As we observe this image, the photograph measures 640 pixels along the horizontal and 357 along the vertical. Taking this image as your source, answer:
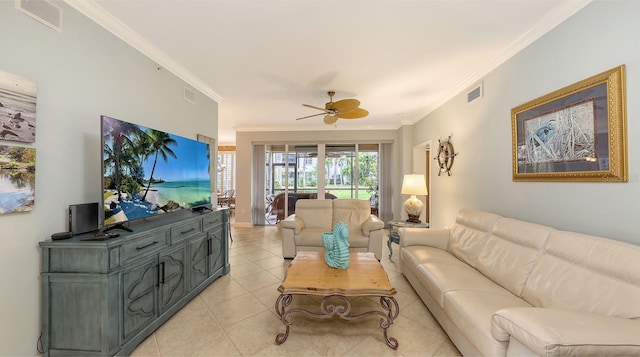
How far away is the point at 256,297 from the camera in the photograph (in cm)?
250

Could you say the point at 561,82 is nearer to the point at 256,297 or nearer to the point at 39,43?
the point at 256,297

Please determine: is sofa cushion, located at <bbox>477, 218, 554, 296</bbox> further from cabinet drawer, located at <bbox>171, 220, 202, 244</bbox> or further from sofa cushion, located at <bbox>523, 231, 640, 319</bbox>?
cabinet drawer, located at <bbox>171, 220, 202, 244</bbox>

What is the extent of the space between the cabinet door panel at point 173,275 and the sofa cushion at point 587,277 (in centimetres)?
294

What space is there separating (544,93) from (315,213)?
3312 millimetres

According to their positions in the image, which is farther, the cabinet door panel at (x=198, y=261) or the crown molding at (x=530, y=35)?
the cabinet door panel at (x=198, y=261)

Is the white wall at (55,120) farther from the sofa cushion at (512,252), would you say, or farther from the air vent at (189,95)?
the sofa cushion at (512,252)

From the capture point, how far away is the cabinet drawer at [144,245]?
1657 millimetres

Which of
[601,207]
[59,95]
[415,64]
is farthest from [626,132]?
[59,95]

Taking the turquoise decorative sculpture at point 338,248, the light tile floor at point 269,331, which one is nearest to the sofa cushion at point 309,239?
the light tile floor at point 269,331

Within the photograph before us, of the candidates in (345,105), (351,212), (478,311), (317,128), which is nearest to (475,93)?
(345,105)

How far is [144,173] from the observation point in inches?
79.9

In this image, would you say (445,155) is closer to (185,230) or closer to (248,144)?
(185,230)

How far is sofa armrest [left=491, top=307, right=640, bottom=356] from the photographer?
0.95 meters

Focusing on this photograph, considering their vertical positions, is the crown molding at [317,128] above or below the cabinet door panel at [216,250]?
above
